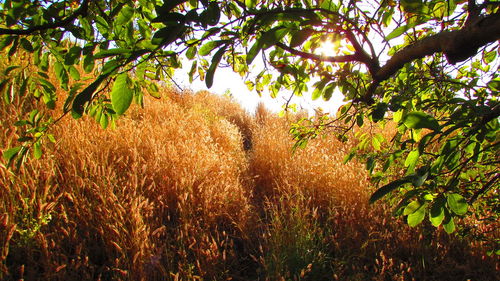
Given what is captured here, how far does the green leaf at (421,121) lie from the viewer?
563 mm

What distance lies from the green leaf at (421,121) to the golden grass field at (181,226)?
4.43 feet

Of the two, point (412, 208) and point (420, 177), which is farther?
point (412, 208)

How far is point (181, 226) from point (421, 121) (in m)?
2.02

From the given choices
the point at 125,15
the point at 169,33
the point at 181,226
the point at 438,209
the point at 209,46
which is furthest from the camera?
the point at 181,226

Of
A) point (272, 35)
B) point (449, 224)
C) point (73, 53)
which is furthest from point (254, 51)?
point (449, 224)

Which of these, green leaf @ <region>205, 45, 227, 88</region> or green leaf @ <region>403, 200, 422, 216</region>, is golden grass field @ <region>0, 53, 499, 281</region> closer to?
green leaf @ <region>403, 200, 422, 216</region>

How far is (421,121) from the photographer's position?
59cm

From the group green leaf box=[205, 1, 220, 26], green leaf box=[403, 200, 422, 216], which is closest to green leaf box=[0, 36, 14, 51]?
green leaf box=[205, 1, 220, 26]

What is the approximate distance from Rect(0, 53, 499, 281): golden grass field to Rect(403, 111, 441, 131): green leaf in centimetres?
135

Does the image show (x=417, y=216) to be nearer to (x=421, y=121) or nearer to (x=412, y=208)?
(x=412, y=208)

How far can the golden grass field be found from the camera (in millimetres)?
1750

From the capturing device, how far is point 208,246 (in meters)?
2.04

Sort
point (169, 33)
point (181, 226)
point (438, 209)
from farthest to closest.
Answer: point (181, 226)
point (438, 209)
point (169, 33)

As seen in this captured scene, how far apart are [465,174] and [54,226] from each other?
8.60ft
